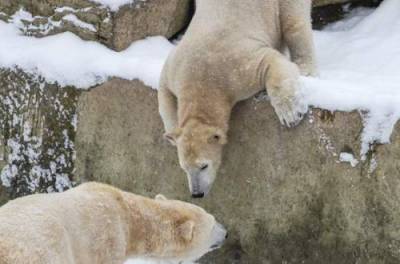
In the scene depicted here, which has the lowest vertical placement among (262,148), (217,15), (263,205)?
(263,205)

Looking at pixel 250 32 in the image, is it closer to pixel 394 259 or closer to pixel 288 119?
pixel 288 119

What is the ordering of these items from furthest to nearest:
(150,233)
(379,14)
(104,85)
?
(379,14)
(104,85)
(150,233)

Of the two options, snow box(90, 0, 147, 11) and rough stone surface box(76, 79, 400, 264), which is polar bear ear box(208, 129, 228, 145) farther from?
snow box(90, 0, 147, 11)

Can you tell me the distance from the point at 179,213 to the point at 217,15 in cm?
173

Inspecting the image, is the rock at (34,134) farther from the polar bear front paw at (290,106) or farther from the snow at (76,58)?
the polar bear front paw at (290,106)

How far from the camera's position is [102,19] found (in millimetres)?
7914

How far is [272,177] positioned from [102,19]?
7.46 ft

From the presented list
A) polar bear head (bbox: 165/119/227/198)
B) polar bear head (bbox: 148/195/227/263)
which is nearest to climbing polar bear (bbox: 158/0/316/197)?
polar bear head (bbox: 165/119/227/198)

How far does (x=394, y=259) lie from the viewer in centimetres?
625

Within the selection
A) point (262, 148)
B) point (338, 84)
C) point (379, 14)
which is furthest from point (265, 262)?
point (379, 14)

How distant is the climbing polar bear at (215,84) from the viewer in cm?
647

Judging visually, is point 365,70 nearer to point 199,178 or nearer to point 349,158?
point 349,158

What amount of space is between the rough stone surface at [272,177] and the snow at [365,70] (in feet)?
0.35

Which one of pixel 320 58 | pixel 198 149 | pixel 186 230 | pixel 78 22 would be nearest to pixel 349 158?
pixel 198 149
